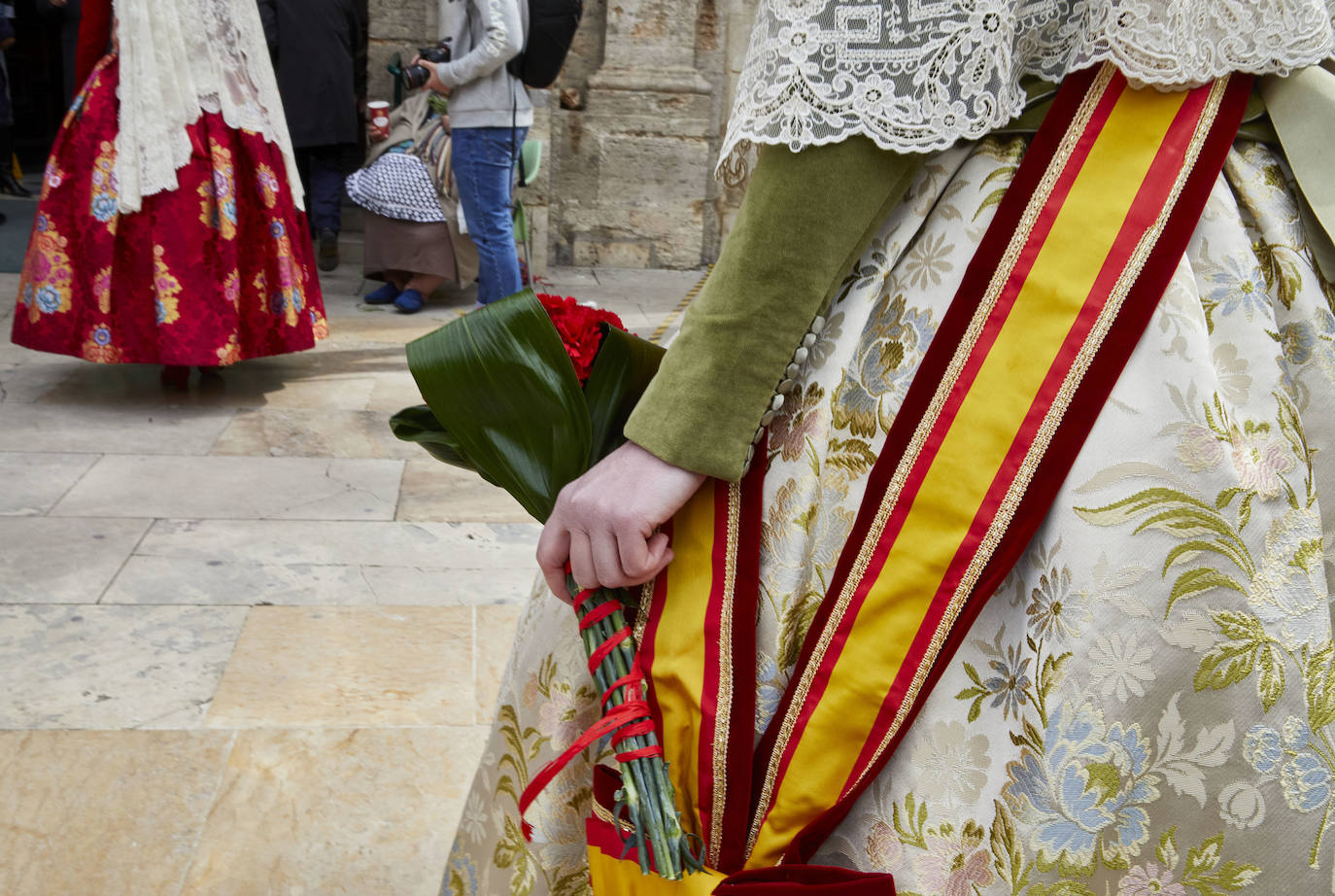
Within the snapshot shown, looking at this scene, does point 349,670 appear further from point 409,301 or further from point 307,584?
point 409,301

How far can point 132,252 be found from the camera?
3.78 metres

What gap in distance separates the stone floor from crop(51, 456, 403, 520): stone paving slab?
10mm

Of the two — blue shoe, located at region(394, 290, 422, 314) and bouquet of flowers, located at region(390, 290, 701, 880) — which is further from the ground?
bouquet of flowers, located at region(390, 290, 701, 880)

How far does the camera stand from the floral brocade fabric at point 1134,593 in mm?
681

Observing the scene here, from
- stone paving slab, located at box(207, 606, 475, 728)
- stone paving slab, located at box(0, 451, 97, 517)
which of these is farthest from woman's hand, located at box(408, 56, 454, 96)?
stone paving slab, located at box(207, 606, 475, 728)

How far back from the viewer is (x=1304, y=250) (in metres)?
0.77

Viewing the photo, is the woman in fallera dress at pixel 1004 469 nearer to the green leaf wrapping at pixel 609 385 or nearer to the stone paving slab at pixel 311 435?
the green leaf wrapping at pixel 609 385

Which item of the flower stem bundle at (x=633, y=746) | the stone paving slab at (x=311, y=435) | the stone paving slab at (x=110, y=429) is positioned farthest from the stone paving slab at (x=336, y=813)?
the stone paving slab at (x=110, y=429)

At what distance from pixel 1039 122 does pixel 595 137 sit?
701 cm

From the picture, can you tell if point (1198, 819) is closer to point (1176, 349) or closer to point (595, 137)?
point (1176, 349)

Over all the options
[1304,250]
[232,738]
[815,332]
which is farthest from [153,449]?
[1304,250]

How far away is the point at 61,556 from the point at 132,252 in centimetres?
142

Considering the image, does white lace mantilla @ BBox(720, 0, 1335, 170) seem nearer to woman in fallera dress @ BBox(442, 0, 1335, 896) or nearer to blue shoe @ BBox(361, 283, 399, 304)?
woman in fallera dress @ BBox(442, 0, 1335, 896)

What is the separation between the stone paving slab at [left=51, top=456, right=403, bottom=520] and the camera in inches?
122
